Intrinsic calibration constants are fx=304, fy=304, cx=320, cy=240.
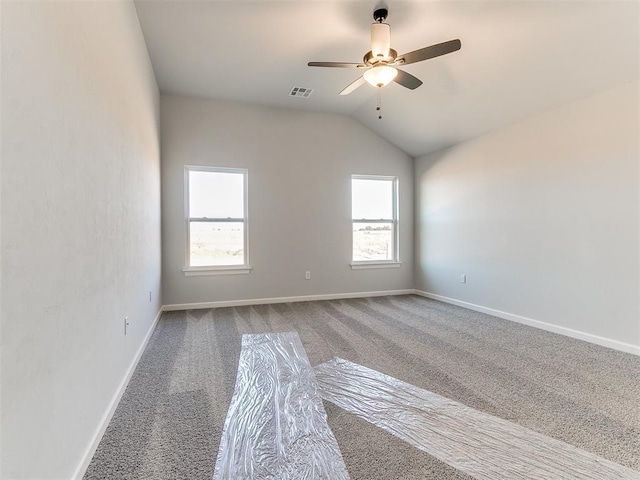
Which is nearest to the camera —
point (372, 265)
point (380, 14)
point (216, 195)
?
point (380, 14)

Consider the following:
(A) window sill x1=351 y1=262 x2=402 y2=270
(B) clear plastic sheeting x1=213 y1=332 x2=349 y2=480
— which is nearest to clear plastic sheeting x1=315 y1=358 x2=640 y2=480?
(B) clear plastic sheeting x1=213 y1=332 x2=349 y2=480

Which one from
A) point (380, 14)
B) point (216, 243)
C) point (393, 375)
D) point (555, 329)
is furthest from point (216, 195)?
point (555, 329)

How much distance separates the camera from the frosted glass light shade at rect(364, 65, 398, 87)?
2.54 metres

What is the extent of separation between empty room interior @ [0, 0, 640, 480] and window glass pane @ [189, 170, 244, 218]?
0.03 m

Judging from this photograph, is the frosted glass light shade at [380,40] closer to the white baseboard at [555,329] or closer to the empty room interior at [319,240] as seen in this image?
the empty room interior at [319,240]

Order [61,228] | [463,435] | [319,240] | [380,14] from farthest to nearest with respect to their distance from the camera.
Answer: [319,240] → [380,14] → [463,435] → [61,228]

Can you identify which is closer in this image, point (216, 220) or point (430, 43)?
point (430, 43)

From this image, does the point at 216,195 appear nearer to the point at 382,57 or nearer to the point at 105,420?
the point at 382,57

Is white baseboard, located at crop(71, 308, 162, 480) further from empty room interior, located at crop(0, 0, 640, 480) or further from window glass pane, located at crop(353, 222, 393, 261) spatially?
window glass pane, located at crop(353, 222, 393, 261)

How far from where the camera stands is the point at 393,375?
2.37 meters

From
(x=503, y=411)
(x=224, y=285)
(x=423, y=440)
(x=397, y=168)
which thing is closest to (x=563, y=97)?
(x=397, y=168)

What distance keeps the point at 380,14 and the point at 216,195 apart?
317 centimetres

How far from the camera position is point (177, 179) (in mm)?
4383

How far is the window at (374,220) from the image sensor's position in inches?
209
